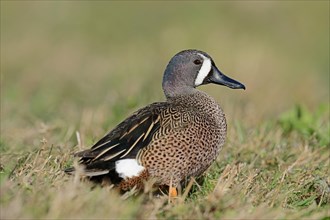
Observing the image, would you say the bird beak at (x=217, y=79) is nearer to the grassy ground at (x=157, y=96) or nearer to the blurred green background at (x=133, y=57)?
the grassy ground at (x=157, y=96)

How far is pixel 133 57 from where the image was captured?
36.0 feet

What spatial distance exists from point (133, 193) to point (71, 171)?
1.20 feet

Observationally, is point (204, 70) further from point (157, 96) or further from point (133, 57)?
point (133, 57)

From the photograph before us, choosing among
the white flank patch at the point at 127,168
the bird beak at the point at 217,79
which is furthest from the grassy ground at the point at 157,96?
the bird beak at the point at 217,79

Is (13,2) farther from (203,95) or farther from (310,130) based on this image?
(203,95)

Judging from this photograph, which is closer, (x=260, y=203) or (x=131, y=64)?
A: (x=260, y=203)

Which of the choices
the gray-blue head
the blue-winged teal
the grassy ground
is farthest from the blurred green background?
the blue-winged teal

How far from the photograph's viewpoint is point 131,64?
10492 millimetres

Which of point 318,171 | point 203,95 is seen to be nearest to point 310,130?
point 318,171

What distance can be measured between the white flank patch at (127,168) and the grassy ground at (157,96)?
14 centimetres

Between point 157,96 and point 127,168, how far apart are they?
3296 mm

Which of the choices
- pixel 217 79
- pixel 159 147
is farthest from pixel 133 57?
pixel 159 147

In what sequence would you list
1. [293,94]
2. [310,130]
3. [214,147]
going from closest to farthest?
[214,147], [310,130], [293,94]

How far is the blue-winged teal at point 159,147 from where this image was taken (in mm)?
4762
